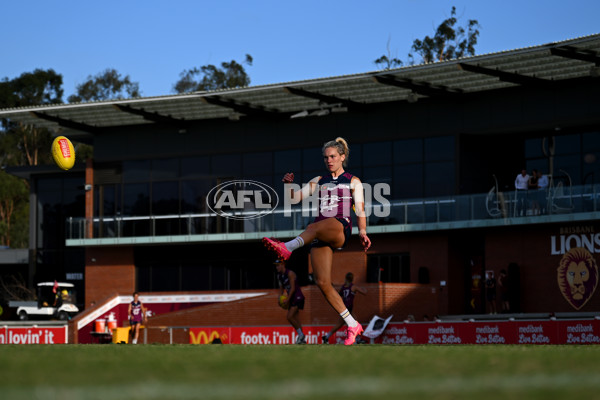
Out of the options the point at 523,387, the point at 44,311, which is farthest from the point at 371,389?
the point at 44,311

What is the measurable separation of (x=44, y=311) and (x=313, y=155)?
15.6m

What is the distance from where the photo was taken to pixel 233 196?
4356cm

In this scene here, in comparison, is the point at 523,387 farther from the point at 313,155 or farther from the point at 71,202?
the point at 71,202

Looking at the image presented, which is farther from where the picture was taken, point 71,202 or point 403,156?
point 71,202

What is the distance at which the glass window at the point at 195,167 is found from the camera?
4500 centimetres

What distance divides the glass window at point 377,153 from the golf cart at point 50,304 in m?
16.5

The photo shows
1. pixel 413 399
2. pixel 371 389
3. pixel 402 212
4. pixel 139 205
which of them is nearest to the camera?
pixel 413 399

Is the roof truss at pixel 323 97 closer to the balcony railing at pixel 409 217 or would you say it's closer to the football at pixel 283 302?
the balcony railing at pixel 409 217

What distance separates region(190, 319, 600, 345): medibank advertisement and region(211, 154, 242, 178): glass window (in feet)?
41.8

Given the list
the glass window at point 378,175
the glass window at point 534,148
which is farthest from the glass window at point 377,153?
the glass window at point 534,148

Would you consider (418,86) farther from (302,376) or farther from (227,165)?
(302,376)

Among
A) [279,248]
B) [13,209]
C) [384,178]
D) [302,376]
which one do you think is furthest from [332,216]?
[13,209]

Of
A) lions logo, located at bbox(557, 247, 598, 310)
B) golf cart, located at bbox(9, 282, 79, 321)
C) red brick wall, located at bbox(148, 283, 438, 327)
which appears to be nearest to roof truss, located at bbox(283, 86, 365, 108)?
red brick wall, located at bbox(148, 283, 438, 327)

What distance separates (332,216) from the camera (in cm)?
1260
